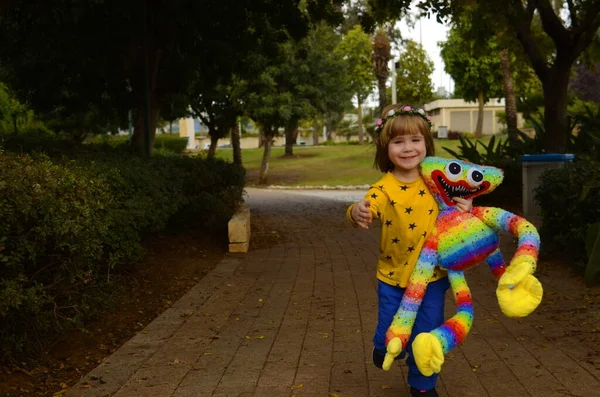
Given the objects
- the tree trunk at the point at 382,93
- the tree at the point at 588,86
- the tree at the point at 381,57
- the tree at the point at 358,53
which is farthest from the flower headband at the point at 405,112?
the tree at the point at 358,53

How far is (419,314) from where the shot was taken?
163 inches

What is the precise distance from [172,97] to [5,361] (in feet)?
35.3

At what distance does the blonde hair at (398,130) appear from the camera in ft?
13.4

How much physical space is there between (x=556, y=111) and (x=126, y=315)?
10.6m

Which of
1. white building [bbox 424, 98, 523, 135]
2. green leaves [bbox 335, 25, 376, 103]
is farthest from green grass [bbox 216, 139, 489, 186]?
white building [bbox 424, 98, 523, 135]

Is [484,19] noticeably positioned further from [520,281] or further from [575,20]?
[520,281]

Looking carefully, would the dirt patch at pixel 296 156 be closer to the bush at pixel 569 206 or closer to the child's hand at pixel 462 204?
the bush at pixel 569 206

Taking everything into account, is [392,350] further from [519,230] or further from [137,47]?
[137,47]

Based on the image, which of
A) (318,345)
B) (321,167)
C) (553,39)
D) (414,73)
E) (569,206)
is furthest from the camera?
(414,73)

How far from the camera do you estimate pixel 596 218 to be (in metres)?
8.06

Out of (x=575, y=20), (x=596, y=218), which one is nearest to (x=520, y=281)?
(x=596, y=218)

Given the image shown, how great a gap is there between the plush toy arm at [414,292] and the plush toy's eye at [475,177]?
0.34 metres

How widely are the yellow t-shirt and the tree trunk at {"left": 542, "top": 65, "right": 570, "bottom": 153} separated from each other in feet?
37.0

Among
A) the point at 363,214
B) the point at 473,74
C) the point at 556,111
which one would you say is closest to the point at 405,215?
the point at 363,214
